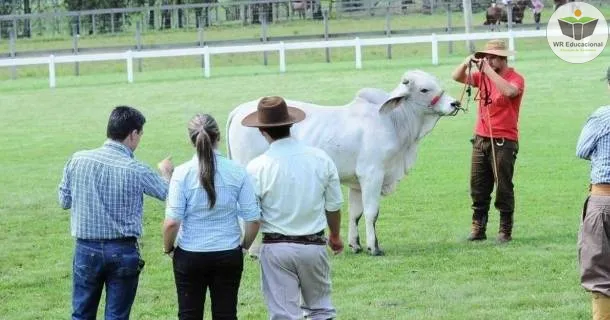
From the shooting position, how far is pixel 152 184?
8008 millimetres

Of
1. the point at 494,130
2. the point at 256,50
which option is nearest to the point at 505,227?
the point at 494,130

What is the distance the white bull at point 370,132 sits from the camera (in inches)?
491

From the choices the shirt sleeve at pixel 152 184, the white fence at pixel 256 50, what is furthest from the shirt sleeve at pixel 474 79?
the white fence at pixel 256 50

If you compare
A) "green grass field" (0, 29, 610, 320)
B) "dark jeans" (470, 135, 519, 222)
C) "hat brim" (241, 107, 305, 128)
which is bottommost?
"green grass field" (0, 29, 610, 320)

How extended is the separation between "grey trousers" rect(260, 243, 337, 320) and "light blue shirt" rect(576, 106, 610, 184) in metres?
1.92

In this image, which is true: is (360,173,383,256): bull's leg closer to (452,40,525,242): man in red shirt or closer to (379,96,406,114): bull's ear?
(379,96,406,114): bull's ear

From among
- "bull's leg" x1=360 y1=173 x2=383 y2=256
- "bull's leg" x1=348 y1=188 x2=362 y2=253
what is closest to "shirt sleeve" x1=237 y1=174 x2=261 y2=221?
"bull's leg" x1=360 y1=173 x2=383 y2=256

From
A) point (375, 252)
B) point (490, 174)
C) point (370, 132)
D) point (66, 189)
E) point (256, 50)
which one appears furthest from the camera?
point (256, 50)

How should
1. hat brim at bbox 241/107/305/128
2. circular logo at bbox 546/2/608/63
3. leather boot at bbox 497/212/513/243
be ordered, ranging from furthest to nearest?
circular logo at bbox 546/2/608/63, leather boot at bbox 497/212/513/243, hat brim at bbox 241/107/305/128

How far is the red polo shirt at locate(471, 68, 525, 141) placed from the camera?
12.6m

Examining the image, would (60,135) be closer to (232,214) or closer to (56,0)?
(232,214)

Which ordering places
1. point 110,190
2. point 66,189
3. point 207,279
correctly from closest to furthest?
point 207,279
point 110,190
point 66,189

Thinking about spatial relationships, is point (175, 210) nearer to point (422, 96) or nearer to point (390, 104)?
point (390, 104)

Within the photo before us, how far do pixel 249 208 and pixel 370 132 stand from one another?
→ 5.10 metres
